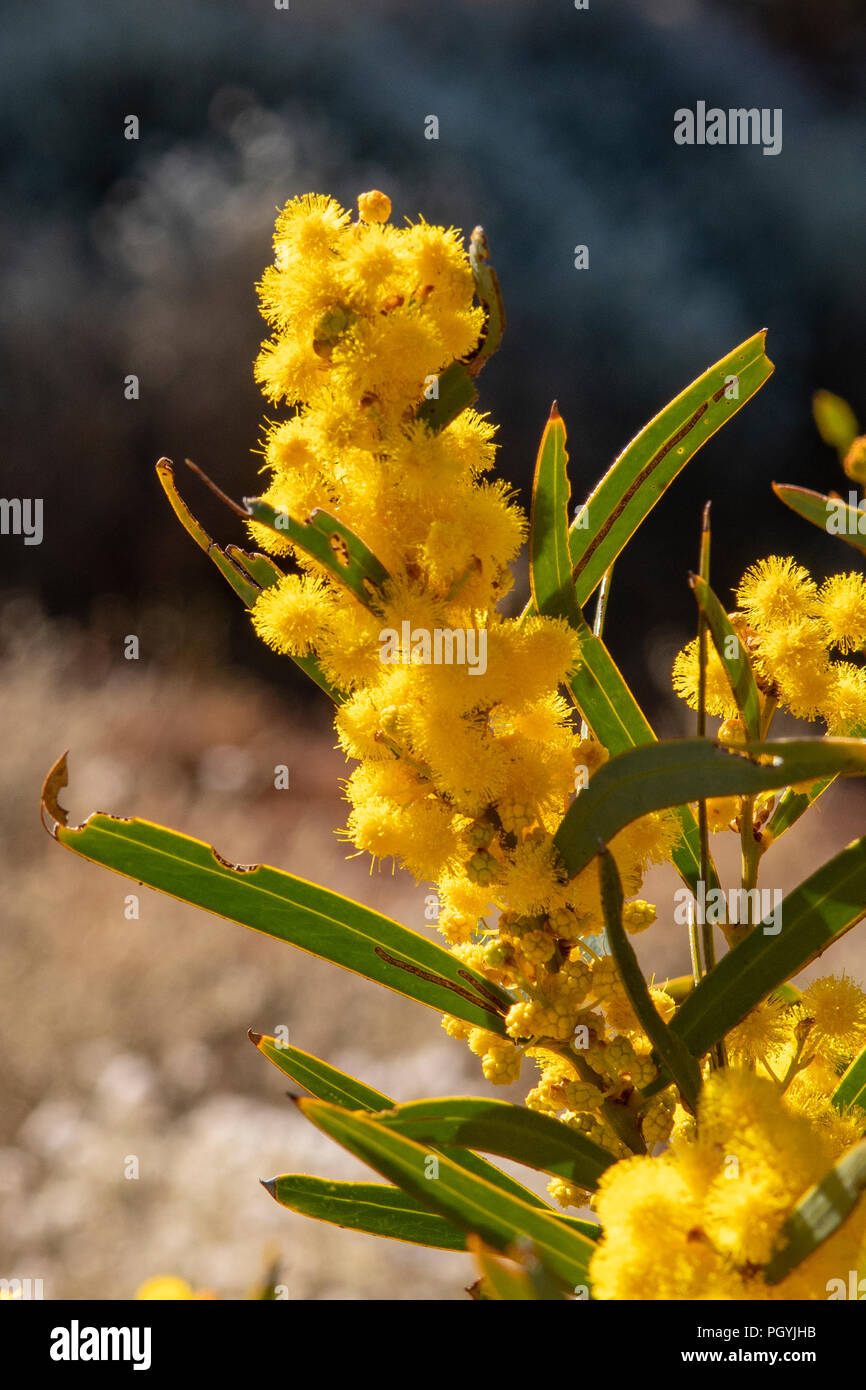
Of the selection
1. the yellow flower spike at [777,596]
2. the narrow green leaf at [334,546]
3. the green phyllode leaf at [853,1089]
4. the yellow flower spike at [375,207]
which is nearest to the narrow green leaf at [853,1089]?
the green phyllode leaf at [853,1089]

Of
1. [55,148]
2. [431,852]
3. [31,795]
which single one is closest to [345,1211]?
[431,852]

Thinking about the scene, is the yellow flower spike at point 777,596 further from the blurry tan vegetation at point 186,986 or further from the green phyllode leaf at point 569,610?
the blurry tan vegetation at point 186,986

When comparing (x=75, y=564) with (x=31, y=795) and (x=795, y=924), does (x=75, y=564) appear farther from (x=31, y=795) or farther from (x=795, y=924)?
(x=795, y=924)

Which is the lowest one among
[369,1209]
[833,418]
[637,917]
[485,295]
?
[369,1209]

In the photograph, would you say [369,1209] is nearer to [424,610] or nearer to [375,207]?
[424,610]

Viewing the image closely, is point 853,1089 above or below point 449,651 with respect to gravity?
below

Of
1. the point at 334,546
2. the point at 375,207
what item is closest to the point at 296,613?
the point at 334,546
